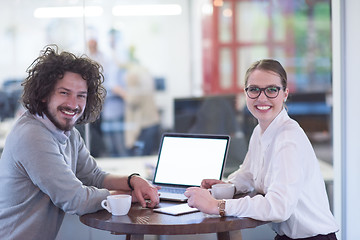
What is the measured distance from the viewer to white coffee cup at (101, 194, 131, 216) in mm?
1965

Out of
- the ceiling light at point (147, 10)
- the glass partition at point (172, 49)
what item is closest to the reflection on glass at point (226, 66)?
the glass partition at point (172, 49)

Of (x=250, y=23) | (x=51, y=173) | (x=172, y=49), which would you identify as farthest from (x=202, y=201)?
(x=172, y=49)

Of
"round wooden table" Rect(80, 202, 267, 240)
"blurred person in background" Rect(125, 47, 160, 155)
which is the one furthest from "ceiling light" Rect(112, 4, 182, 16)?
"round wooden table" Rect(80, 202, 267, 240)

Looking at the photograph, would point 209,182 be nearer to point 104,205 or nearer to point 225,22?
point 104,205

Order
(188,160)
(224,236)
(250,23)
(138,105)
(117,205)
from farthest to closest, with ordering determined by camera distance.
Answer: (138,105)
(250,23)
(188,160)
(224,236)
(117,205)

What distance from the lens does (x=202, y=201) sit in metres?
1.94

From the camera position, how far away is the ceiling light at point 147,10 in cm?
859

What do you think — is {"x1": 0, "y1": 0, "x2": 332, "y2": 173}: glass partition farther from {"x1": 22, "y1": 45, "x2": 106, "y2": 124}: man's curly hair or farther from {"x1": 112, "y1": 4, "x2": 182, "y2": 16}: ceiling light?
{"x1": 22, "y1": 45, "x2": 106, "y2": 124}: man's curly hair

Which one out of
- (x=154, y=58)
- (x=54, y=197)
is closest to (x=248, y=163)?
(x=54, y=197)

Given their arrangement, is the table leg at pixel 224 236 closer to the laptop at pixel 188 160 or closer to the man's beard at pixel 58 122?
the laptop at pixel 188 160

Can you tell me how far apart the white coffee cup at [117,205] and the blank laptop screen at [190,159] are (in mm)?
519

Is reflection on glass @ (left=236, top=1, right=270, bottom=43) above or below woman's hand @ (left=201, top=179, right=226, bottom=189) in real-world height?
above

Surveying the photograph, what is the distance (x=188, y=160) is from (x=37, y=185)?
72 centimetres
